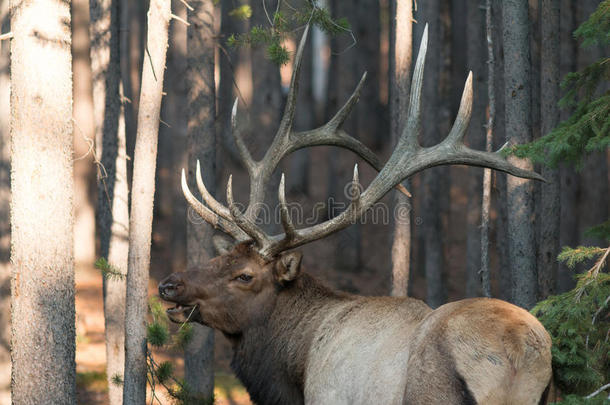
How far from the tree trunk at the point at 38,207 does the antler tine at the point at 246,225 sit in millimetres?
1497

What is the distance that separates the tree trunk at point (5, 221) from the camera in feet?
30.9

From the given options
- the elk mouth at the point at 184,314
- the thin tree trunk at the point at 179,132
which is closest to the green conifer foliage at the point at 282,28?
the elk mouth at the point at 184,314

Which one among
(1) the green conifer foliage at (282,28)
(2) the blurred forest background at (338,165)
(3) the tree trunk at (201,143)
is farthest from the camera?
(2) the blurred forest background at (338,165)

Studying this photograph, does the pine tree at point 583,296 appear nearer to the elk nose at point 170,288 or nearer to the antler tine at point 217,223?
the antler tine at point 217,223

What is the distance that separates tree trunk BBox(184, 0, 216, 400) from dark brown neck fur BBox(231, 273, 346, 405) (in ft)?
9.63

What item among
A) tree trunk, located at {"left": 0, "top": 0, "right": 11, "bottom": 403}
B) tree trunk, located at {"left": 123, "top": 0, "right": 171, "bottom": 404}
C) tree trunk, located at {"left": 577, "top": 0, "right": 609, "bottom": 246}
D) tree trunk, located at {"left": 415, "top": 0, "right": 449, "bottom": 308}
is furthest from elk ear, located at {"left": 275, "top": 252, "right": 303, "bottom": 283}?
tree trunk, located at {"left": 577, "top": 0, "right": 609, "bottom": 246}

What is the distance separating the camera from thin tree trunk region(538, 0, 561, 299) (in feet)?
31.6

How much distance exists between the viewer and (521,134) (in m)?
8.19

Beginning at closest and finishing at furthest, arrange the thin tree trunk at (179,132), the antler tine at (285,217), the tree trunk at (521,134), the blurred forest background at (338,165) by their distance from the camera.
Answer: the antler tine at (285,217)
the tree trunk at (521,134)
the blurred forest background at (338,165)
the thin tree trunk at (179,132)

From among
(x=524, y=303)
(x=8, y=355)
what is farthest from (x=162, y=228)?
(x=524, y=303)

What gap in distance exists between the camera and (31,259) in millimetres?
5926

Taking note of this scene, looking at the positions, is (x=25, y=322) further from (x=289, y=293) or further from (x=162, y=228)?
(x=162, y=228)

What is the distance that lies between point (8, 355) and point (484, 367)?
24.4ft

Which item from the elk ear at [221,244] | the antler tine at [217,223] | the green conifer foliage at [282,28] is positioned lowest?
the elk ear at [221,244]
